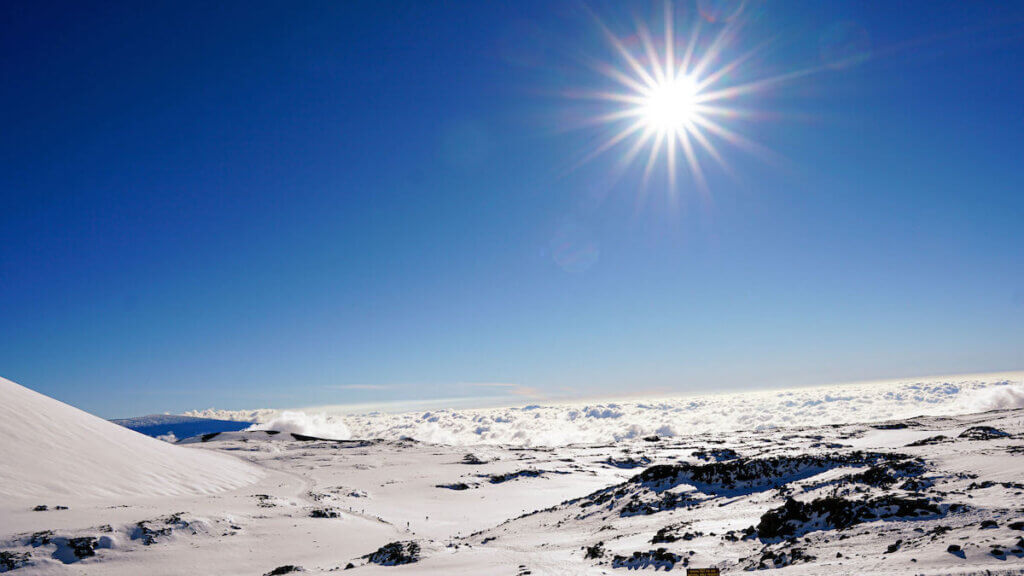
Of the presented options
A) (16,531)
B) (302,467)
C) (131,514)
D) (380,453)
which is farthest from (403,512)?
(380,453)

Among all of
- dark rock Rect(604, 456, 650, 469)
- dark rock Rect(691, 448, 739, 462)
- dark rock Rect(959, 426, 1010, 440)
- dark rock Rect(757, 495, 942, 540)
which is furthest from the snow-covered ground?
dark rock Rect(604, 456, 650, 469)

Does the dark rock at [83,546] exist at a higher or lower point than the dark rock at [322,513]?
higher

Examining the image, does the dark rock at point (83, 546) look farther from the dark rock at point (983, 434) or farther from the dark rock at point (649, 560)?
the dark rock at point (983, 434)

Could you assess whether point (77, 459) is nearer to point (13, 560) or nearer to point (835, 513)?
point (13, 560)

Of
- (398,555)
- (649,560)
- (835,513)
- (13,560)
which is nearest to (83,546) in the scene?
(13,560)

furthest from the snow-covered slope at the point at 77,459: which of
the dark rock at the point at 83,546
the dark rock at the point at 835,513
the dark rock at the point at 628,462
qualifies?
the dark rock at the point at 628,462

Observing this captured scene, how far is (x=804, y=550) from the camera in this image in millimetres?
12281

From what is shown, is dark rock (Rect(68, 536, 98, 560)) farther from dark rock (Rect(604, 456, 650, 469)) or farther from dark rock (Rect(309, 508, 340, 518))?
dark rock (Rect(604, 456, 650, 469))

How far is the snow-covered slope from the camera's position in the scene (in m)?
33.0

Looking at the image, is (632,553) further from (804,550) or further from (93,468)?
(93,468)

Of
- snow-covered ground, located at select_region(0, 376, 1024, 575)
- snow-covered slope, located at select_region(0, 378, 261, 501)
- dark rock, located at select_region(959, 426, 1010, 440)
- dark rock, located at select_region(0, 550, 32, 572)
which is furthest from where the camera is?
dark rock, located at select_region(959, 426, 1010, 440)

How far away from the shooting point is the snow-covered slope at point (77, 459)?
108 ft

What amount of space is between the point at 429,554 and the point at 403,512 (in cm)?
3171

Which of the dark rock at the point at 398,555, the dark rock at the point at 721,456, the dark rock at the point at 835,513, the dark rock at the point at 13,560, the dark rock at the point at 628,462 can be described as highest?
the dark rock at the point at 835,513
